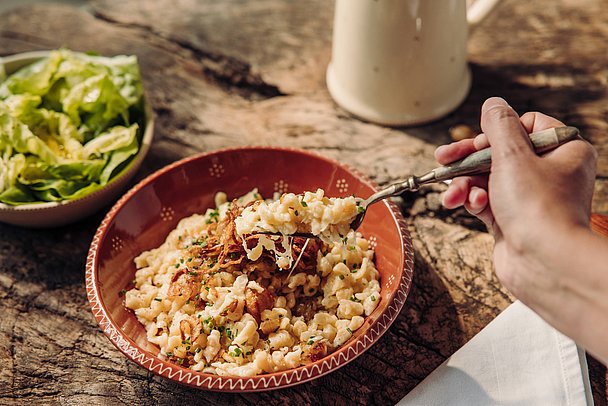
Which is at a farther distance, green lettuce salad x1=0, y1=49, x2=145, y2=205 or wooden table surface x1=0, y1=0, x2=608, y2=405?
green lettuce salad x1=0, y1=49, x2=145, y2=205

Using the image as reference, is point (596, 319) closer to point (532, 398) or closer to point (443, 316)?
point (532, 398)

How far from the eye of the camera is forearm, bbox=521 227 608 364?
1.20m

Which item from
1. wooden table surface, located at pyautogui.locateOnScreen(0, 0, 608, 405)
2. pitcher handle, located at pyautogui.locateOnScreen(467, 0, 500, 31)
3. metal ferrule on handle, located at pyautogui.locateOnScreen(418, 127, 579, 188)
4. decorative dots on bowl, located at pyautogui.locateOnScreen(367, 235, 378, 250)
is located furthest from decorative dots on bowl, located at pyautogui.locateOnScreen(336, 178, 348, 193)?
pitcher handle, located at pyautogui.locateOnScreen(467, 0, 500, 31)

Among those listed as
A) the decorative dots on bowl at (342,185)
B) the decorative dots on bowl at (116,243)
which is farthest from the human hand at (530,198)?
the decorative dots on bowl at (116,243)

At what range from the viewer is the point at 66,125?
222 cm

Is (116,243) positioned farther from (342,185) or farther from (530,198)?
(530,198)

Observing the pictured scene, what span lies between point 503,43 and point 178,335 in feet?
6.66

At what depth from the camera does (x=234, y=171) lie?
206 cm

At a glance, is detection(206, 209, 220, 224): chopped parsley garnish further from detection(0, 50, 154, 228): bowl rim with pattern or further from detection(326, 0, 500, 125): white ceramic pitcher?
detection(326, 0, 500, 125): white ceramic pitcher

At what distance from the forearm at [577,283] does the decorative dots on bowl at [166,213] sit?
3.82ft

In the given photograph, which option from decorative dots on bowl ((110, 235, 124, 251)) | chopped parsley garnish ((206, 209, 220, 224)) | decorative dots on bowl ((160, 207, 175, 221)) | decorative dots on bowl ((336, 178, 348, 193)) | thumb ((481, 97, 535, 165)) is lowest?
decorative dots on bowl ((160, 207, 175, 221))

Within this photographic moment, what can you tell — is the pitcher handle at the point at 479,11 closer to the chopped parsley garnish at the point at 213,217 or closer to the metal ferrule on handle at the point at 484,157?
the metal ferrule on handle at the point at 484,157

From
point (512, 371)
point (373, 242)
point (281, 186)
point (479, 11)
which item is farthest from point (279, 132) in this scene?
point (512, 371)

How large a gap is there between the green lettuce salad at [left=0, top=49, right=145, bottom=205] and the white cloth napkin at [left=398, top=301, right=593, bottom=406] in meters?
1.23
